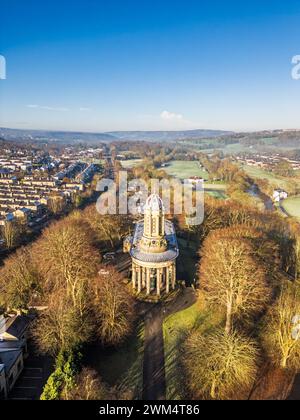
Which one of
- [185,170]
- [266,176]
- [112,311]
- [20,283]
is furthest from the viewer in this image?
[185,170]

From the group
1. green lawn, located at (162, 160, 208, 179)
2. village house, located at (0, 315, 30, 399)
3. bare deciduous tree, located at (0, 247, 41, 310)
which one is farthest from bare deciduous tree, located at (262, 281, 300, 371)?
green lawn, located at (162, 160, 208, 179)

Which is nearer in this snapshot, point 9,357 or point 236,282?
point 9,357

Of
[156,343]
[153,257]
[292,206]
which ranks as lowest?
[156,343]

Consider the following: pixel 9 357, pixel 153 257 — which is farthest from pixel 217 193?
pixel 9 357

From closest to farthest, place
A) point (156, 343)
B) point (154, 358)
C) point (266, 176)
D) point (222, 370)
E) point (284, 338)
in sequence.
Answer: point (222, 370) < point (284, 338) < point (154, 358) < point (156, 343) < point (266, 176)

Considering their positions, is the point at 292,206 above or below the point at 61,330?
above

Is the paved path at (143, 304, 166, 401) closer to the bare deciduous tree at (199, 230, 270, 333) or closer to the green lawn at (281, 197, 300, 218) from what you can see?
the bare deciduous tree at (199, 230, 270, 333)

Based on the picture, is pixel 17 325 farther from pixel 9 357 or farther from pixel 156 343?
pixel 156 343

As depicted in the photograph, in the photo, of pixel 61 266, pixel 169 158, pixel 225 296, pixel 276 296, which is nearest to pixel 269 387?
pixel 225 296

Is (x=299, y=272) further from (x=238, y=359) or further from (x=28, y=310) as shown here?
(x=28, y=310)
